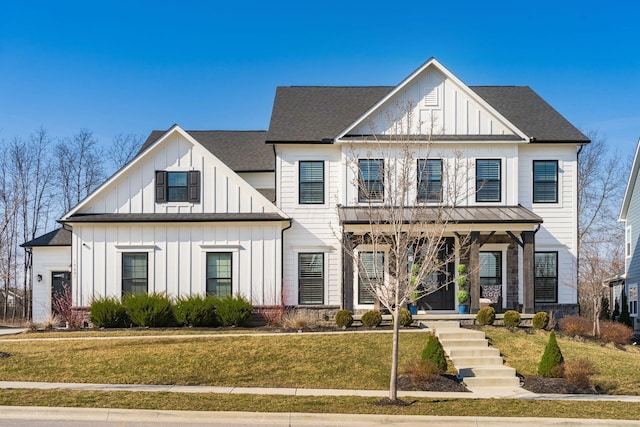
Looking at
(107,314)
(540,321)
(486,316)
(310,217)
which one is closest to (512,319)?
(486,316)

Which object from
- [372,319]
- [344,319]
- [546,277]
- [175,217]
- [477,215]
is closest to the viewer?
[372,319]

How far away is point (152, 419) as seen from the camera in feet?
40.2

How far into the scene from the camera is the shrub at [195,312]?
74.1ft

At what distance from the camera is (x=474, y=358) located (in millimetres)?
18141

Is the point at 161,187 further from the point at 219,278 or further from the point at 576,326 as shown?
the point at 576,326

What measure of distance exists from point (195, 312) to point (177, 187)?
4.78m

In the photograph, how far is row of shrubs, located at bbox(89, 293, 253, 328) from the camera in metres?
22.6

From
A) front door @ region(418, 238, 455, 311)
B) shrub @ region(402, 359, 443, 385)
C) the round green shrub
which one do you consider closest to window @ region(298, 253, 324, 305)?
front door @ region(418, 238, 455, 311)

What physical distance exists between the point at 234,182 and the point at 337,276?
496 centimetres

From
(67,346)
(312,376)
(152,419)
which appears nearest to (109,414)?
(152,419)

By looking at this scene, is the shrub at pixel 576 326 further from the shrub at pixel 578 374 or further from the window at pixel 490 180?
the shrub at pixel 578 374

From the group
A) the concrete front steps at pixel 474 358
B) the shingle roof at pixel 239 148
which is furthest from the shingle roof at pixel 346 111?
the concrete front steps at pixel 474 358

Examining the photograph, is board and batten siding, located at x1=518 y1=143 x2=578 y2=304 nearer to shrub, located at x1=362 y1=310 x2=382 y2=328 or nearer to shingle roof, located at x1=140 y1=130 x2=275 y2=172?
shrub, located at x1=362 y1=310 x2=382 y2=328

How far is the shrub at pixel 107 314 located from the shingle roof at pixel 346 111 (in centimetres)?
780
